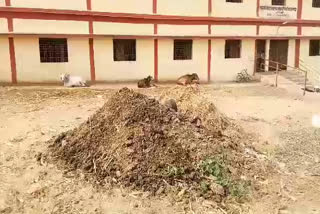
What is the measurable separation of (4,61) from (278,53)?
13958mm

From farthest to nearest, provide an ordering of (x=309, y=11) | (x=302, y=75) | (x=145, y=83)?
(x=309, y=11) < (x=302, y=75) < (x=145, y=83)

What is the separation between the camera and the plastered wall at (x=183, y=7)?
17.1 m

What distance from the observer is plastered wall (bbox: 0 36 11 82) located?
1488 cm

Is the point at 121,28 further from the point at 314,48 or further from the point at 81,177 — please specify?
the point at 314,48

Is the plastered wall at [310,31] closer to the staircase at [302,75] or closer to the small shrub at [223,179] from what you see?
the staircase at [302,75]

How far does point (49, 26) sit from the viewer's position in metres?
15.3

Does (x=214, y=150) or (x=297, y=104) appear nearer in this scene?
(x=214, y=150)

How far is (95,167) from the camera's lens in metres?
7.14

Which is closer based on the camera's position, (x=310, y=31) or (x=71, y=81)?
(x=71, y=81)

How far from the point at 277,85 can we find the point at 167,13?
6.27 m

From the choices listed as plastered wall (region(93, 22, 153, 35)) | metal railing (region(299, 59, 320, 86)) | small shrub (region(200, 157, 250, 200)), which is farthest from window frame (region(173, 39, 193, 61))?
small shrub (region(200, 157, 250, 200))

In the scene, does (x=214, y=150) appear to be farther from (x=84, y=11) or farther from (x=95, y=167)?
(x=84, y=11)

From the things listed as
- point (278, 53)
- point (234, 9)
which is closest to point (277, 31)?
point (278, 53)

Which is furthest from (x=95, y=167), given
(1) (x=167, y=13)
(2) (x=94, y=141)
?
(1) (x=167, y=13)
